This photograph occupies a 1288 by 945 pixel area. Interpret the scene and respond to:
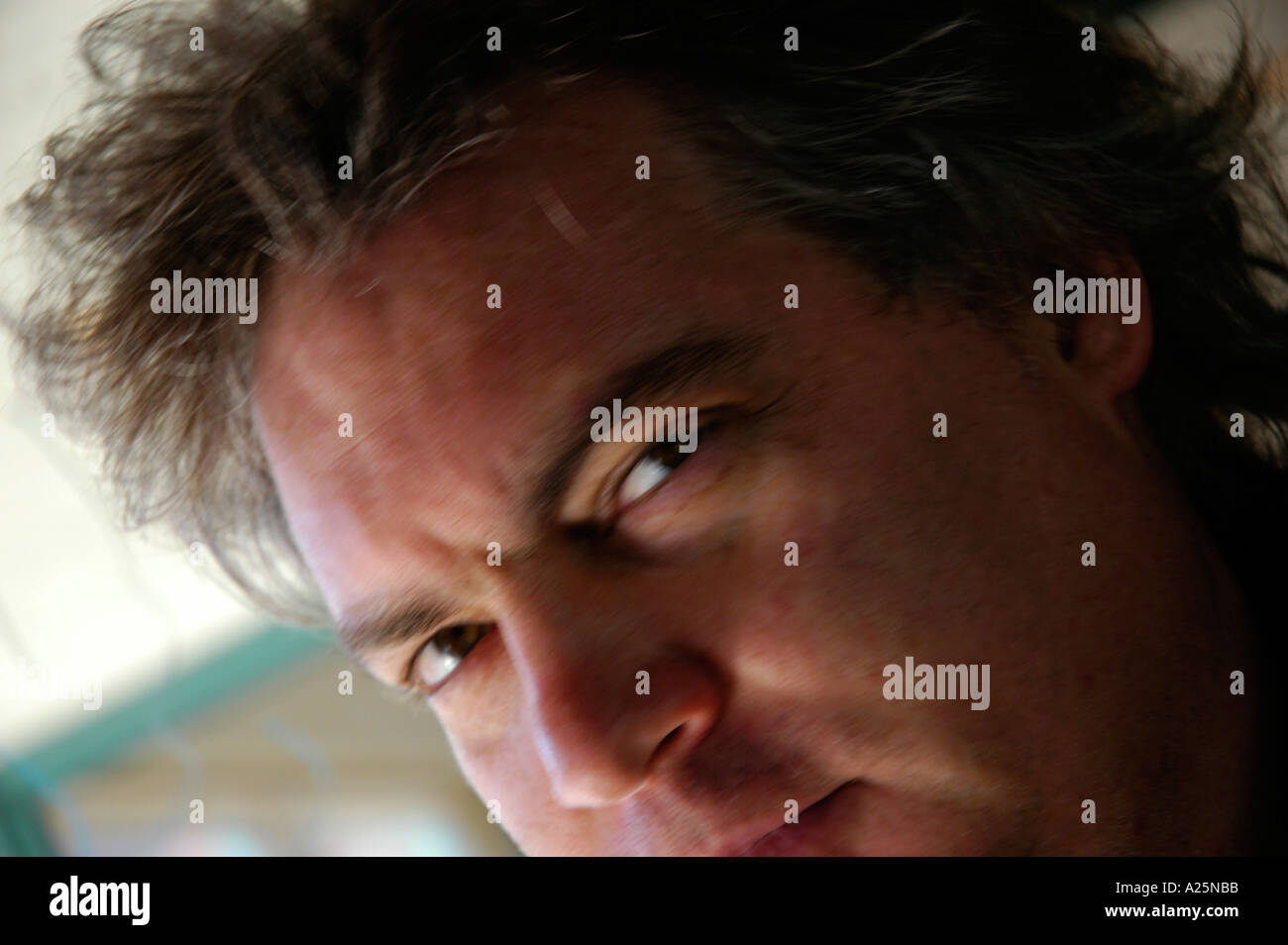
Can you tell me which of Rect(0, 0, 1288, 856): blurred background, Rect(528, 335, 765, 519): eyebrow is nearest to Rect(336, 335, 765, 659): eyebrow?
Rect(528, 335, 765, 519): eyebrow

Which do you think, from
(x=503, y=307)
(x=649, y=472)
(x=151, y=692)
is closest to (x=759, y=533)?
(x=649, y=472)

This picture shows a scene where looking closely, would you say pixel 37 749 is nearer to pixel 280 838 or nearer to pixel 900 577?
pixel 280 838

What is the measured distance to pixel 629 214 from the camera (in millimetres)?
576

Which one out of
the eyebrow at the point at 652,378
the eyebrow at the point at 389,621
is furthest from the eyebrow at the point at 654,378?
the eyebrow at the point at 389,621

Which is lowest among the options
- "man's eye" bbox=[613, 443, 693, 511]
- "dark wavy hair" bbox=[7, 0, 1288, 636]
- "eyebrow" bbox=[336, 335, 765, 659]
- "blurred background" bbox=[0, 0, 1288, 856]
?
"blurred background" bbox=[0, 0, 1288, 856]

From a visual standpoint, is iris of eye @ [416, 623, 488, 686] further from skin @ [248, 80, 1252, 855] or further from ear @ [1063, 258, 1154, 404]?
ear @ [1063, 258, 1154, 404]

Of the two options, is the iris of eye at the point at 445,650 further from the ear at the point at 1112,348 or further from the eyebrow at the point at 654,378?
the ear at the point at 1112,348

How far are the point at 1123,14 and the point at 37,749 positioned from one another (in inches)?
44.4

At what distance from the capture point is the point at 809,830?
0.54m

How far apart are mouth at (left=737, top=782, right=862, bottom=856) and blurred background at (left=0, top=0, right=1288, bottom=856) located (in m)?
0.48

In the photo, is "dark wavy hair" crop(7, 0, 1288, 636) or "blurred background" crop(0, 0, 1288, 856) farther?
"blurred background" crop(0, 0, 1288, 856)

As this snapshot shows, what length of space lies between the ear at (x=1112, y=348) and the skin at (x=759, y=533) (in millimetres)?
34

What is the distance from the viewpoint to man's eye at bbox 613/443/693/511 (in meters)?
0.57
